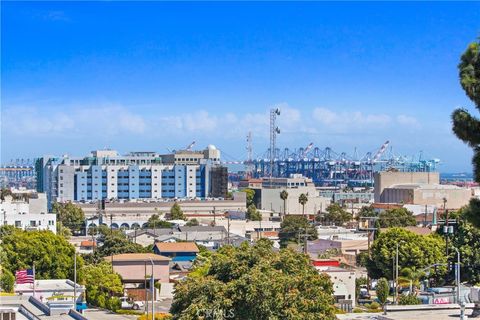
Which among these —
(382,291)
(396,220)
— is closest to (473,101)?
(382,291)

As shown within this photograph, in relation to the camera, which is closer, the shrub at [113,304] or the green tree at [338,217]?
the shrub at [113,304]

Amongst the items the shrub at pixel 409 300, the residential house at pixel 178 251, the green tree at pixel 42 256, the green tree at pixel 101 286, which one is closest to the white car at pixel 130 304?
the green tree at pixel 101 286

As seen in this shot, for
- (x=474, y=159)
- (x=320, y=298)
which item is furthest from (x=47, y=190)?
(x=474, y=159)

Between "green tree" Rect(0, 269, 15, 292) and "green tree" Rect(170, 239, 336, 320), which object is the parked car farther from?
"green tree" Rect(170, 239, 336, 320)

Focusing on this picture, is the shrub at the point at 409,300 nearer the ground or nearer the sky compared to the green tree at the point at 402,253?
nearer the ground

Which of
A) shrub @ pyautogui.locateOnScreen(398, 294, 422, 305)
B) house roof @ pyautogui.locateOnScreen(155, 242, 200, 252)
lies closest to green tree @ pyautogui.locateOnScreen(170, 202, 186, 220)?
house roof @ pyautogui.locateOnScreen(155, 242, 200, 252)

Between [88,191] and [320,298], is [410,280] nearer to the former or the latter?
[320,298]

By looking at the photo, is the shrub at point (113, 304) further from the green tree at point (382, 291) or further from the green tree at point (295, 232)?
the green tree at point (295, 232)
